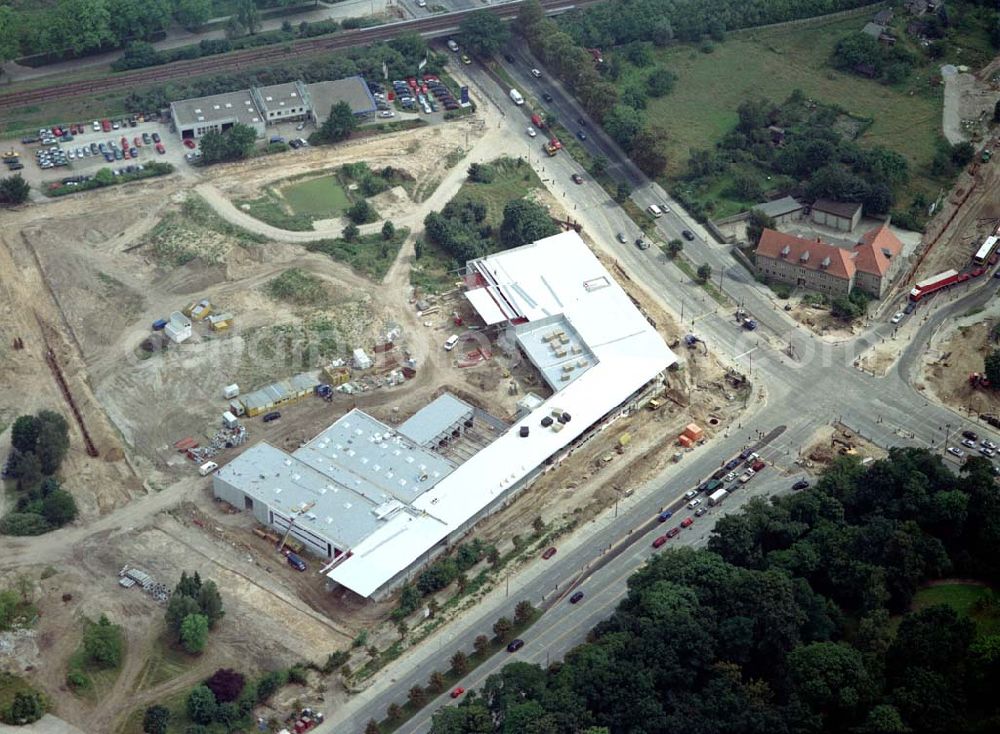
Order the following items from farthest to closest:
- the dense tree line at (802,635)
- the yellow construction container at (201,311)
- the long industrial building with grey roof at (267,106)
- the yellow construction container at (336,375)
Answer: the long industrial building with grey roof at (267,106), the yellow construction container at (201,311), the yellow construction container at (336,375), the dense tree line at (802,635)

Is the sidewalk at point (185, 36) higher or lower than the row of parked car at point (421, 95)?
higher

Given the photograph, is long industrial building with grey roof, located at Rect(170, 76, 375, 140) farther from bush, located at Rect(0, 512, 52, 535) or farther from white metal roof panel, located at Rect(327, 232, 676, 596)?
bush, located at Rect(0, 512, 52, 535)

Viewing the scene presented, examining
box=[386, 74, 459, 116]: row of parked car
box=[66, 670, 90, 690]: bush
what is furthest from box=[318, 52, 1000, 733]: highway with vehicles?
box=[66, 670, 90, 690]: bush

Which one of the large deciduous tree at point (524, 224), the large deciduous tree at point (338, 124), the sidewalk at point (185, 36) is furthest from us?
the sidewalk at point (185, 36)

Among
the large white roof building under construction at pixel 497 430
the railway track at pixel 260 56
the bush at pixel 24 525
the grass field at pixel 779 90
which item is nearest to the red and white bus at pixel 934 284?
the grass field at pixel 779 90

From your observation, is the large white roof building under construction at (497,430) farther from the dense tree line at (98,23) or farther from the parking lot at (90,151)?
the dense tree line at (98,23)

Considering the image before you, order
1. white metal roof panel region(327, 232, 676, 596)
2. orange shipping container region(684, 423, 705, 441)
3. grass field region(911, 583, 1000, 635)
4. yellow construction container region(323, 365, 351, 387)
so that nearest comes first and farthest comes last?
grass field region(911, 583, 1000, 635) < white metal roof panel region(327, 232, 676, 596) < orange shipping container region(684, 423, 705, 441) < yellow construction container region(323, 365, 351, 387)

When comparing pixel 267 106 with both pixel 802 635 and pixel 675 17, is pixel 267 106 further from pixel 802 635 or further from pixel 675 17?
pixel 802 635

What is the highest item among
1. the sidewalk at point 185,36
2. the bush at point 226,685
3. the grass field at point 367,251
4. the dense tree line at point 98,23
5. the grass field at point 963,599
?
the dense tree line at point 98,23

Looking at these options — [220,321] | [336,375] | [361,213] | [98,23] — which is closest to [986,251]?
[361,213]
